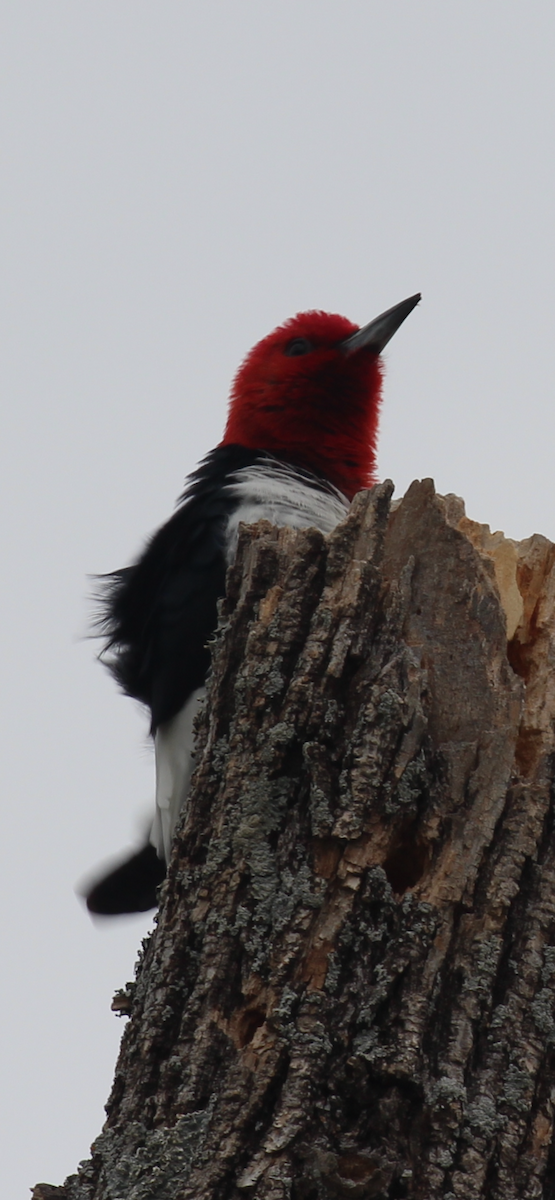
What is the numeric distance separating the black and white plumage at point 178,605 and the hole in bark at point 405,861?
1061mm

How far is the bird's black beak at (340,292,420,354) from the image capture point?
4.70m

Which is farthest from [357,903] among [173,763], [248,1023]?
[173,763]

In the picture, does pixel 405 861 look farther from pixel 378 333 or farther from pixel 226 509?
pixel 378 333

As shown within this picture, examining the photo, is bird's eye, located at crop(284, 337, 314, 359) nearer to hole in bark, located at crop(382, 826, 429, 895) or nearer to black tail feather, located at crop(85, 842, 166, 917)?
black tail feather, located at crop(85, 842, 166, 917)

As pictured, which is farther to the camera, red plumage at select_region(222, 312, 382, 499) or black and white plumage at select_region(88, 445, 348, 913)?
red plumage at select_region(222, 312, 382, 499)

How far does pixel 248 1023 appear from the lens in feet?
7.06

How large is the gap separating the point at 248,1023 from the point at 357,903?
283 millimetres

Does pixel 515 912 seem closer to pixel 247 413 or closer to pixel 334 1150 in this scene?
pixel 334 1150

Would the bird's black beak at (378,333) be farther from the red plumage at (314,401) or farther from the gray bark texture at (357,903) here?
the gray bark texture at (357,903)

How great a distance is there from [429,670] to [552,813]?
0.36 m

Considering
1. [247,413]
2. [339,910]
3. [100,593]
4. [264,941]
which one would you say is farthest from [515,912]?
[247,413]

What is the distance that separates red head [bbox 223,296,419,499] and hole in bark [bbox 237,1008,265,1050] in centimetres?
226

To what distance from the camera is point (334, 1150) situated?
6.39ft

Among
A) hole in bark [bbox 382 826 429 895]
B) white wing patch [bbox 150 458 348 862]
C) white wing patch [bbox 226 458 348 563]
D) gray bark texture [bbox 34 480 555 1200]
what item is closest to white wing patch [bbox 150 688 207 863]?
white wing patch [bbox 150 458 348 862]
